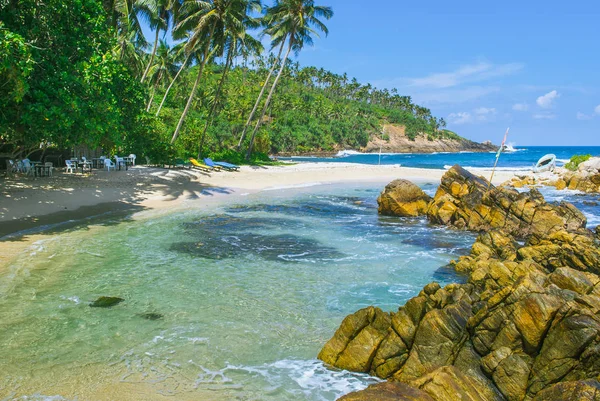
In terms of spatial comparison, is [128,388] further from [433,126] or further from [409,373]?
[433,126]

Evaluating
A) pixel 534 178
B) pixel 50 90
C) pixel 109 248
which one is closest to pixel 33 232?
pixel 109 248

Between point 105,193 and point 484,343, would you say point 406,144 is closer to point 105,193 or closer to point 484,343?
point 105,193

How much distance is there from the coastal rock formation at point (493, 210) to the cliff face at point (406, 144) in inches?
3841

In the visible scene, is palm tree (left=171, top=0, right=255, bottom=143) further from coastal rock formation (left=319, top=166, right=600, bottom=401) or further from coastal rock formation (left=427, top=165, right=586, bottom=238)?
coastal rock formation (left=319, top=166, right=600, bottom=401)

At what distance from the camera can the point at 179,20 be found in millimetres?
35469

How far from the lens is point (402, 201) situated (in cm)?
2180

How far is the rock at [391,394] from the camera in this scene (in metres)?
5.02

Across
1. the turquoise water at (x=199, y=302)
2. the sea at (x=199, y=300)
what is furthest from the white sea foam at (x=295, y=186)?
the turquoise water at (x=199, y=302)

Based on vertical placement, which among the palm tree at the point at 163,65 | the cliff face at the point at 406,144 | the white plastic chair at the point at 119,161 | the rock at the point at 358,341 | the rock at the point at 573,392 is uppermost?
the palm tree at the point at 163,65

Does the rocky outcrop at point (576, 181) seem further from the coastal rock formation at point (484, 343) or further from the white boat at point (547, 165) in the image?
the coastal rock formation at point (484, 343)

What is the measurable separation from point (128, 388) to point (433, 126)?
167 m

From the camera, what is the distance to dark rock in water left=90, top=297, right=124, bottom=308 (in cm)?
904

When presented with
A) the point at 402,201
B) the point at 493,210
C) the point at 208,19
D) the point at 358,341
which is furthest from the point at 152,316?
the point at 208,19

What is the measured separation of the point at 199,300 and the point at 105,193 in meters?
14.5
